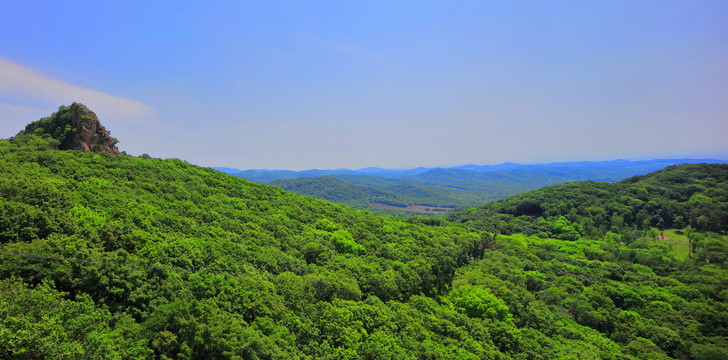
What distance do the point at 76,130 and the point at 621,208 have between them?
12630cm

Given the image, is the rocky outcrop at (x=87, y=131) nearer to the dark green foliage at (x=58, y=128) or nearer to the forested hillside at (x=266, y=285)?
the dark green foliage at (x=58, y=128)

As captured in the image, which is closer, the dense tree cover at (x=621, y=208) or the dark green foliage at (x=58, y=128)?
the dark green foliage at (x=58, y=128)

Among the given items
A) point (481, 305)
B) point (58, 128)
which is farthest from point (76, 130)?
point (481, 305)

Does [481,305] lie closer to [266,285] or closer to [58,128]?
[266,285]

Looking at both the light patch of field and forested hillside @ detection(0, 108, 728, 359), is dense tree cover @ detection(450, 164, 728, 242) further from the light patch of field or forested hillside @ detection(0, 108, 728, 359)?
forested hillside @ detection(0, 108, 728, 359)

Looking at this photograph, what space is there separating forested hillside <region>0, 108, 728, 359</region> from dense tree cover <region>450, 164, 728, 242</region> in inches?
1093

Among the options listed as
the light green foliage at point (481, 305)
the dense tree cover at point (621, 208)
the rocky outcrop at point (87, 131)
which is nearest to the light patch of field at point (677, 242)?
the dense tree cover at point (621, 208)

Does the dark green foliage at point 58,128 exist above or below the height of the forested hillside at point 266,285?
above

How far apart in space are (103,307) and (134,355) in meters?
4.73

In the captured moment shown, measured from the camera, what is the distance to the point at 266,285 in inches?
883

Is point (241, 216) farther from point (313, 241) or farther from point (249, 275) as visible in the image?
point (249, 275)

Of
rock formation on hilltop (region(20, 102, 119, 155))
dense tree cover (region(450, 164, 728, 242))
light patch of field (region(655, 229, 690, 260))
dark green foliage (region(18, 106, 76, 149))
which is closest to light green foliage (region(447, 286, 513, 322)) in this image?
rock formation on hilltop (region(20, 102, 119, 155))

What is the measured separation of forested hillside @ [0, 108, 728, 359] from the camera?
14719 mm

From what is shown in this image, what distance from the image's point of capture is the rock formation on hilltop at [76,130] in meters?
38.8
